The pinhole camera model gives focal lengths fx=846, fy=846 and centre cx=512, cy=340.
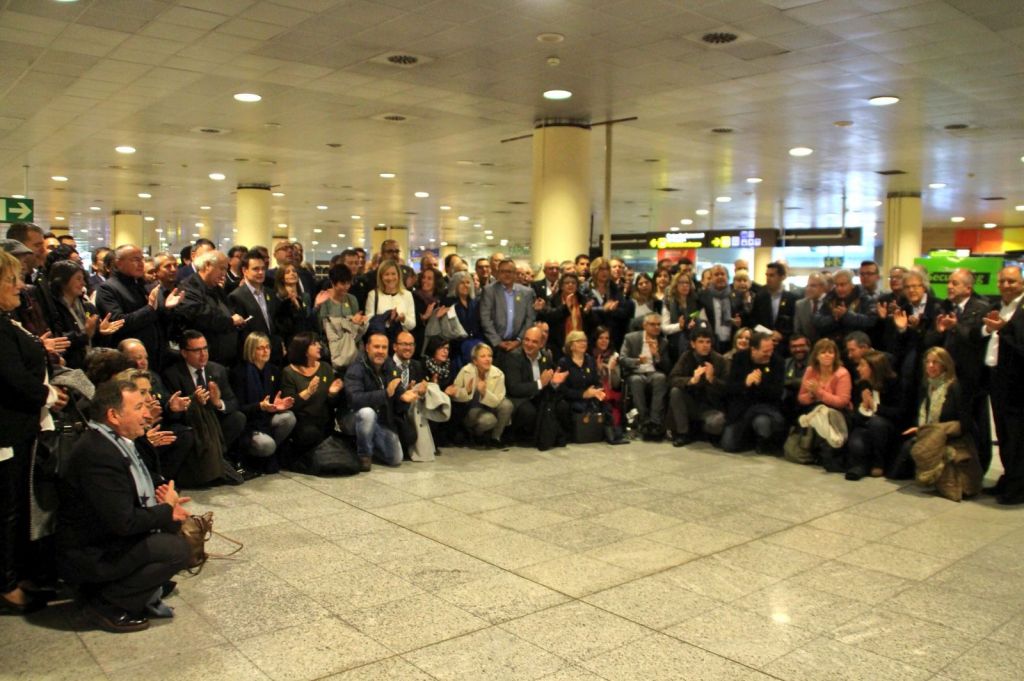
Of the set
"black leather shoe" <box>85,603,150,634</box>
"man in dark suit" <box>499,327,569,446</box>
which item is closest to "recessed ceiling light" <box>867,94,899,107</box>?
"man in dark suit" <box>499,327,569,446</box>

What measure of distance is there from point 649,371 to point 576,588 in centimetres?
505

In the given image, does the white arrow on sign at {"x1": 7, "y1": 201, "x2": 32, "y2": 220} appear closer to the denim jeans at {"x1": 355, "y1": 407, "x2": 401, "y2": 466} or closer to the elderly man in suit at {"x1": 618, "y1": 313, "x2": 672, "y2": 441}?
the denim jeans at {"x1": 355, "y1": 407, "x2": 401, "y2": 466}

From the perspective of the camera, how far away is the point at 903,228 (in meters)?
20.4

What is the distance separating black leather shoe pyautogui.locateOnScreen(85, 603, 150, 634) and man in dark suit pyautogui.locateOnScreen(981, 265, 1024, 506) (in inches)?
259

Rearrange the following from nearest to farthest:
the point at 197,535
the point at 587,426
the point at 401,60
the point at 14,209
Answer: the point at 197,535 → the point at 401,60 → the point at 587,426 → the point at 14,209

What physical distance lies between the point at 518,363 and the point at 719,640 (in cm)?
514

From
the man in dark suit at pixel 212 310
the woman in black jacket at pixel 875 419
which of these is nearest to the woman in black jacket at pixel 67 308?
the man in dark suit at pixel 212 310

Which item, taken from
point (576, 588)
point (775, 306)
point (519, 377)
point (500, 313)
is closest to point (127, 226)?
point (500, 313)

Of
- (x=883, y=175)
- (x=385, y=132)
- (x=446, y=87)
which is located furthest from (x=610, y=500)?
(x=883, y=175)

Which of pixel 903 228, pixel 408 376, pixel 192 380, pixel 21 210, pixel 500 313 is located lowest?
pixel 408 376

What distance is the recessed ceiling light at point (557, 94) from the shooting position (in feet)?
34.1

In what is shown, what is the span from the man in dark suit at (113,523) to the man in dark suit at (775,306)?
24.0ft

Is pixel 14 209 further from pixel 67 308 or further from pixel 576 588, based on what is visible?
pixel 576 588

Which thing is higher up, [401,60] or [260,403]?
[401,60]
